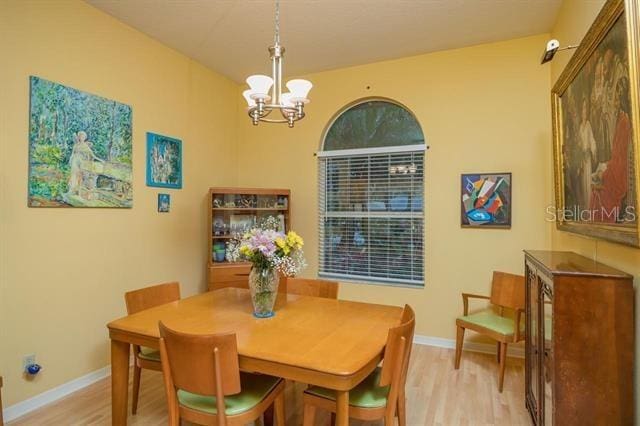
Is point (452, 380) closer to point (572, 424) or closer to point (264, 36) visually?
point (572, 424)

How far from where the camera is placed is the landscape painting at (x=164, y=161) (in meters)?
3.41

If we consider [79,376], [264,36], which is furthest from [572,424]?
[264,36]

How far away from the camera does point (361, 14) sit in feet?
9.70

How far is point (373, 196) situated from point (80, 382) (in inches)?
124

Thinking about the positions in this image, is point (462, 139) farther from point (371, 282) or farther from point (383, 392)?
point (383, 392)

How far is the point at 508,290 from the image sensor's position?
3.01 m

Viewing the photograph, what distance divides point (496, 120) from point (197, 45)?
300 centimetres

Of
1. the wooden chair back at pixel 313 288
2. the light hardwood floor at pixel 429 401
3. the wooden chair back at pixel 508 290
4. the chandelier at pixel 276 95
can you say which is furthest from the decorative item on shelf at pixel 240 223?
the wooden chair back at pixel 508 290

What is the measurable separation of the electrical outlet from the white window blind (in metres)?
2.70

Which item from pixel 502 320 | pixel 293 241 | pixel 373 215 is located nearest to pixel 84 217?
pixel 293 241

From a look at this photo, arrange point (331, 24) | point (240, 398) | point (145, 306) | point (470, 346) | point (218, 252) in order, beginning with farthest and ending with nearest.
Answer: point (218, 252), point (470, 346), point (331, 24), point (145, 306), point (240, 398)

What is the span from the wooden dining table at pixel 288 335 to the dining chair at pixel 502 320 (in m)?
1.10

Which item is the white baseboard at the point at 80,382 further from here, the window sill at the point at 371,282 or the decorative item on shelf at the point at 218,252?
the decorative item on shelf at the point at 218,252

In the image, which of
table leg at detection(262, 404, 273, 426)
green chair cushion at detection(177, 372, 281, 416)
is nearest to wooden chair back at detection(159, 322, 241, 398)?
green chair cushion at detection(177, 372, 281, 416)
